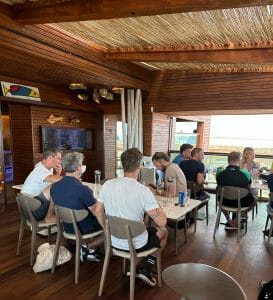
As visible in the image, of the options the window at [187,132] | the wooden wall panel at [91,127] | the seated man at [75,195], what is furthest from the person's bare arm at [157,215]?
the window at [187,132]

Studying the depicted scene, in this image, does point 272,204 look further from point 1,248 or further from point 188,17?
point 1,248

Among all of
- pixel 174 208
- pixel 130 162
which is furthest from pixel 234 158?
pixel 130 162

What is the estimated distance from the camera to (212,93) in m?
5.12

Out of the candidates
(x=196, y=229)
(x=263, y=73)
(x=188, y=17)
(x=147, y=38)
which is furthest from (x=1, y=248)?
(x=263, y=73)

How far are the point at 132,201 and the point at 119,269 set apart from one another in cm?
116

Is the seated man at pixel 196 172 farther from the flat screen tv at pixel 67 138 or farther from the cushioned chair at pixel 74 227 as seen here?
the flat screen tv at pixel 67 138

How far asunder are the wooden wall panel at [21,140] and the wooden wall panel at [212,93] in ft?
9.77

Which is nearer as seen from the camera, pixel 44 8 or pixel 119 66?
pixel 44 8

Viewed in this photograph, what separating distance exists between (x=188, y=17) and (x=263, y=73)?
9.11 feet

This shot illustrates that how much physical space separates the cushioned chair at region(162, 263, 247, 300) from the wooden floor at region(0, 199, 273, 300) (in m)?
1.48

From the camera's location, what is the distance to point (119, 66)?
451 centimetres

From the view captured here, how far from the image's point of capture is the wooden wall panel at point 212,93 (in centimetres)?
465

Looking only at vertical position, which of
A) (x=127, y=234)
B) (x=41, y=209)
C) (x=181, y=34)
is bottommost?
(x=41, y=209)

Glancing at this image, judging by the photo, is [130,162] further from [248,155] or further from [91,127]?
[91,127]
